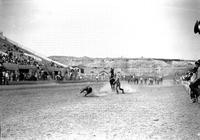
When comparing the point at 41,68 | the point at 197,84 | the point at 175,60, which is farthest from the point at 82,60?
the point at 197,84

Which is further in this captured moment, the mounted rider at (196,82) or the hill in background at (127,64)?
the hill in background at (127,64)

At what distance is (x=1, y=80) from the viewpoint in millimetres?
26672

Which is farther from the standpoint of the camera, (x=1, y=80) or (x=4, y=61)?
(x=4, y=61)

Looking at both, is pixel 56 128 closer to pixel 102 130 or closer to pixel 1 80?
pixel 102 130

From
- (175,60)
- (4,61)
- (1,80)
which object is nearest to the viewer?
(1,80)

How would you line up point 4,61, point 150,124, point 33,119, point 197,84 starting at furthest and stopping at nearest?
point 4,61
point 197,84
point 33,119
point 150,124

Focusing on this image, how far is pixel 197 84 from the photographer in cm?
1227

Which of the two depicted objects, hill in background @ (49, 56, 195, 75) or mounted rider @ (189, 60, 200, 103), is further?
hill in background @ (49, 56, 195, 75)

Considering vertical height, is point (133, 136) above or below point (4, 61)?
below

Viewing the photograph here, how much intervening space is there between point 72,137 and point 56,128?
105cm

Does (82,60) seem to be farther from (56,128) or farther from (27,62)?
(56,128)

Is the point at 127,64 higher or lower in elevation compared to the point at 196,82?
higher

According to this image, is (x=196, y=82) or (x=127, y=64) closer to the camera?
(x=196, y=82)

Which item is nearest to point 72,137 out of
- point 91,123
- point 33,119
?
point 91,123
